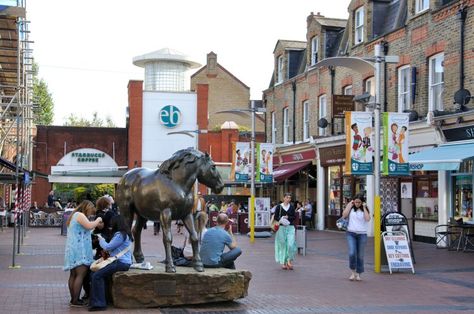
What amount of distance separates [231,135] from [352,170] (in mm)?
33255

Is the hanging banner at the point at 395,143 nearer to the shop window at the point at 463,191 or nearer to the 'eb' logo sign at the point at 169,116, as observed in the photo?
the shop window at the point at 463,191

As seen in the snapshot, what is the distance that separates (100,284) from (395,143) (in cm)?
922

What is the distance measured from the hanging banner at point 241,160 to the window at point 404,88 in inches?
250

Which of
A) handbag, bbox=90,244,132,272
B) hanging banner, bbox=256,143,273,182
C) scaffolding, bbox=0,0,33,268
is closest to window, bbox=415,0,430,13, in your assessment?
hanging banner, bbox=256,143,273,182

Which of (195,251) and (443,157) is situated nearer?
(195,251)

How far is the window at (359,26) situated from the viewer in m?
28.9

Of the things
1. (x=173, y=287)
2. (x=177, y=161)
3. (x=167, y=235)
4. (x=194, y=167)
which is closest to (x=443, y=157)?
(x=194, y=167)

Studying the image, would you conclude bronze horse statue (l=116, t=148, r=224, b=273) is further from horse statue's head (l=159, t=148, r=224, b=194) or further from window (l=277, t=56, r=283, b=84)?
window (l=277, t=56, r=283, b=84)

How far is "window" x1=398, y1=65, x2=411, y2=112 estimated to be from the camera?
81.3 ft

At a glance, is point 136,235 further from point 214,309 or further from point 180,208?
point 214,309

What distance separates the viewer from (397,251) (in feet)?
51.0

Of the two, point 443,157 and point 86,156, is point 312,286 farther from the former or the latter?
point 86,156

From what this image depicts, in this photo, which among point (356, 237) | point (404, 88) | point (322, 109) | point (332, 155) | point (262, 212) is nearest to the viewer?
point (356, 237)

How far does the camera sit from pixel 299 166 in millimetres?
34156
